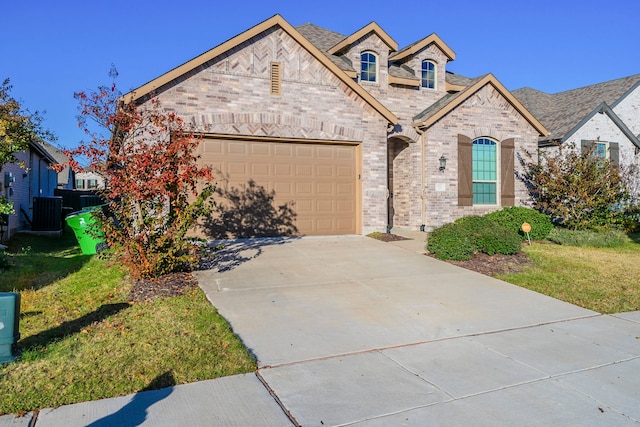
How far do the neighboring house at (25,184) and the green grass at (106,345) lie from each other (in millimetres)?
7952

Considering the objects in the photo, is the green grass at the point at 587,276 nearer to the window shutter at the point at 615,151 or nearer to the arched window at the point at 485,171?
the arched window at the point at 485,171

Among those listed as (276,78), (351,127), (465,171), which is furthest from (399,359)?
(465,171)

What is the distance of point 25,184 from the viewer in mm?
17234

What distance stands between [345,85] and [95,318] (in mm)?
9591

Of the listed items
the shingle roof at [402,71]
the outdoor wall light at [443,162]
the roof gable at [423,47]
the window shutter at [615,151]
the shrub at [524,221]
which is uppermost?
the roof gable at [423,47]

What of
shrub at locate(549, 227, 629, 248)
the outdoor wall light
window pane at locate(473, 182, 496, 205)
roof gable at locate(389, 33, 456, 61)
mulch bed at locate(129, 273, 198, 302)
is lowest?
mulch bed at locate(129, 273, 198, 302)

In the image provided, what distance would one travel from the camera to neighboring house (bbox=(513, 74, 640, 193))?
58.9 feet

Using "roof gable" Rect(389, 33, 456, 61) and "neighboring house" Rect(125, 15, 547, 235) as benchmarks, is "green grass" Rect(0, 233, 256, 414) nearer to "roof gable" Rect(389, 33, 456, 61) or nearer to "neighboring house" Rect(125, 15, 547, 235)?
"neighboring house" Rect(125, 15, 547, 235)

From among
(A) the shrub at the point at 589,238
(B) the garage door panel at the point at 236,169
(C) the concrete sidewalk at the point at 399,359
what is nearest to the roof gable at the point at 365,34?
(B) the garage door panel at the point at 236,169

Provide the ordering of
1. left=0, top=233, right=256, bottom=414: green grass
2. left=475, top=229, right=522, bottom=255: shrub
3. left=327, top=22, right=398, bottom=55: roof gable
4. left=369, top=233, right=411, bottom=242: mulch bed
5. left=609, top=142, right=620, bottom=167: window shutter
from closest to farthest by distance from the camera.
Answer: left=0, top=233, right=256, bottom=414: green grass, left=475, top=229, right=522, bottom=255: shrub, left=369, top=233, right=411, bottom=242: mulch bed, left=327, top=22, right=398, bottom=55: roof gable, left=609, top=142, right=620, bottom=167: window shutter

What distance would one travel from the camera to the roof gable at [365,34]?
631 inches

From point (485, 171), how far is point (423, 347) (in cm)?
1249

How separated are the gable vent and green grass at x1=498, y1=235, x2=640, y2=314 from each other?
24.5 feet

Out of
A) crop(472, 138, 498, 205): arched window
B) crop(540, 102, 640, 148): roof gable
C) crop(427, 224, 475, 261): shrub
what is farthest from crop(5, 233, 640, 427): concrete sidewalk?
crop(540, 102, 640, 148): roof gable
